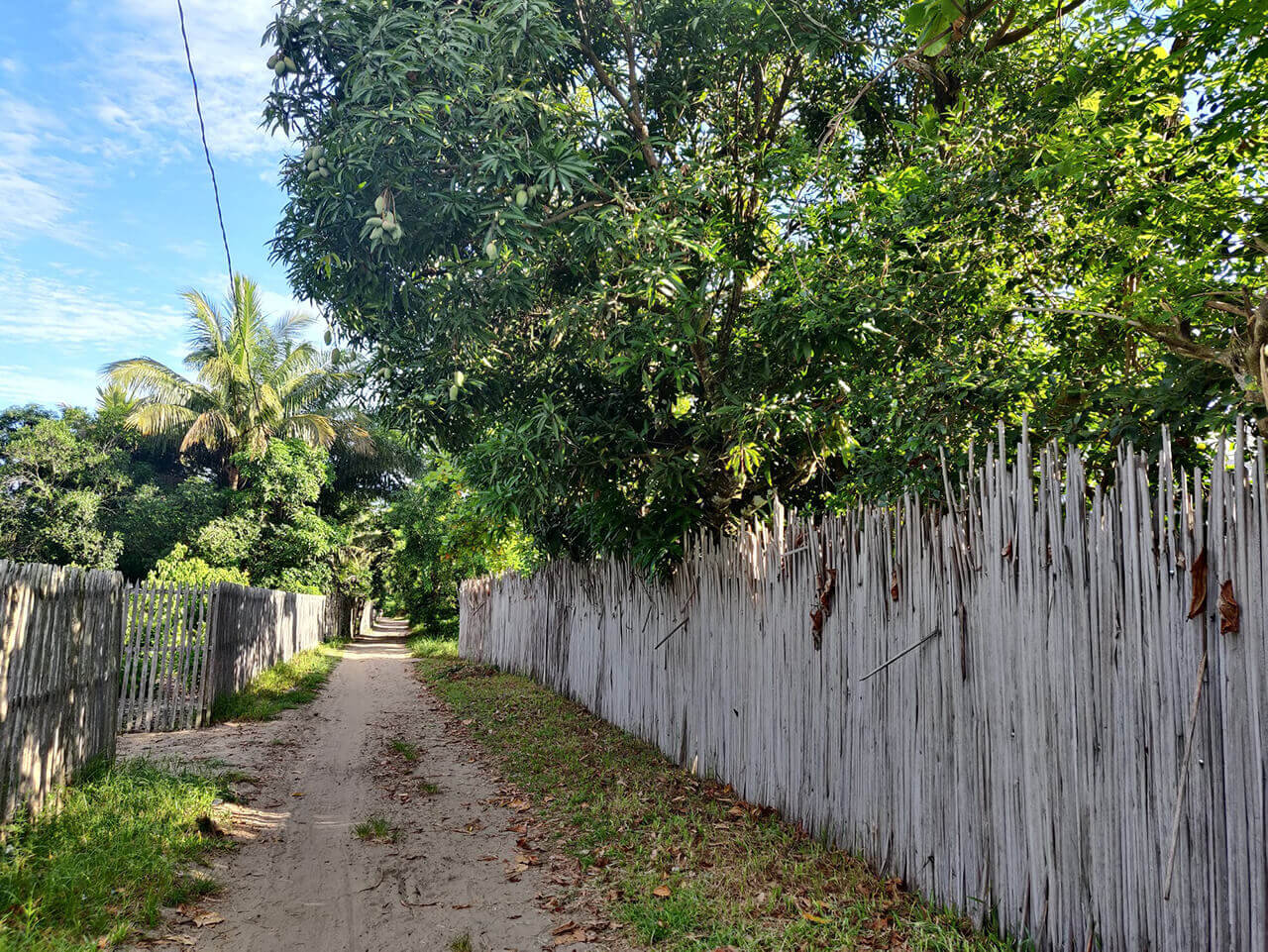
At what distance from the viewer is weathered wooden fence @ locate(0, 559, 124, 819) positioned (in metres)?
5.22

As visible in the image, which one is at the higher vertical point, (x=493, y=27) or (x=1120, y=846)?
(x=493, y=27)

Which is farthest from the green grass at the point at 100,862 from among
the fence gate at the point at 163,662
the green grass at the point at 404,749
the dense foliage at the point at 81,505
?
the dense foliage at the point at 81,505

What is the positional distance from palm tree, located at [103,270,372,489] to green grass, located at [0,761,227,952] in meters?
18.8

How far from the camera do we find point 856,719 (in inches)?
204

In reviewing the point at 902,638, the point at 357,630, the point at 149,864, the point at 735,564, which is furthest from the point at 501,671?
the point at 357,630

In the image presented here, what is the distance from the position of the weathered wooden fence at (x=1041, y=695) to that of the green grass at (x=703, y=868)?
23 cm

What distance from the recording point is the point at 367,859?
18.8ft

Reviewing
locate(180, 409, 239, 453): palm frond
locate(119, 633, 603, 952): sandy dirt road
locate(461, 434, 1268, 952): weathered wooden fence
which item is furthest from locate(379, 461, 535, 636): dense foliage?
locate(180, 409, 239, 453): palm frond

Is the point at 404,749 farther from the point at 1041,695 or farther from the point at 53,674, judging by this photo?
the point at 1041,695

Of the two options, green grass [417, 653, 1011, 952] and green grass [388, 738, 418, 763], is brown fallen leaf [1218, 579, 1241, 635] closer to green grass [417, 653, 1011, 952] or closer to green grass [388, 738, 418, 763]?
green grass [417, 653, 1011, 952]

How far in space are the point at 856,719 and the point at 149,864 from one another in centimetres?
430

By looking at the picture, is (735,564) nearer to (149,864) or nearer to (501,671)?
(149,864)

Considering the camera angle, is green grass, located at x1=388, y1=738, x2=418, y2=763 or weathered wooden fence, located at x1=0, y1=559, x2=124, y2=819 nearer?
weathered wooden fence, located at x1=0, y1=559, x2=124, y2=819

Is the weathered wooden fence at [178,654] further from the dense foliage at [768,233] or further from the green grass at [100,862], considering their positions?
the dense foliage at [768,233]
